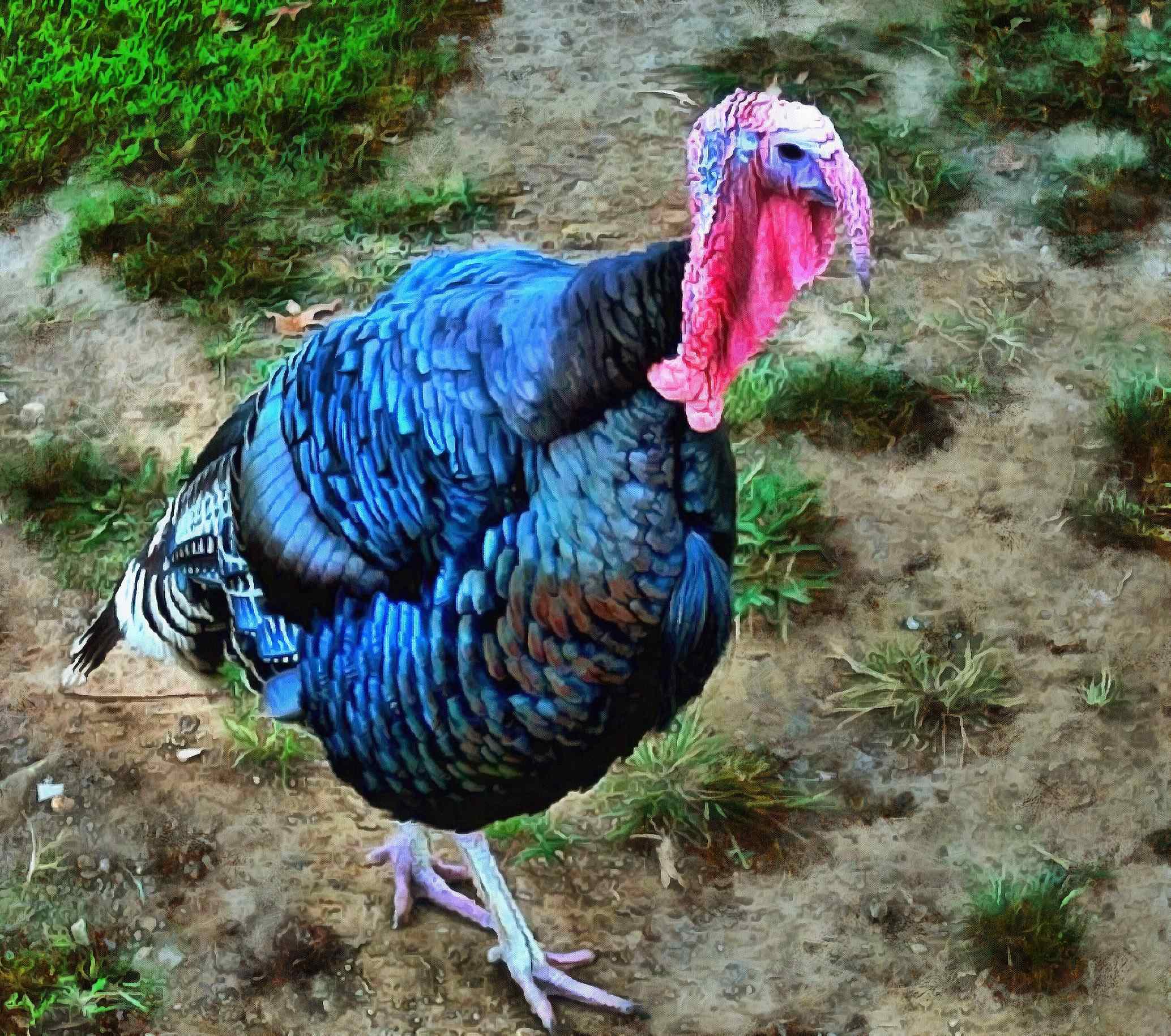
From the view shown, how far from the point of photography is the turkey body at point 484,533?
228 centimetres

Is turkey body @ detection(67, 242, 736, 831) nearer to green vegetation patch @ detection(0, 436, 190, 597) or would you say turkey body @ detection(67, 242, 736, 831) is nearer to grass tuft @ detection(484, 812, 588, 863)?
grass tuft @ detection(484, 812, 588, 863)

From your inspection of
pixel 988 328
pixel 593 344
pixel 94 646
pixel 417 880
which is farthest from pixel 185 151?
pixel 593 344

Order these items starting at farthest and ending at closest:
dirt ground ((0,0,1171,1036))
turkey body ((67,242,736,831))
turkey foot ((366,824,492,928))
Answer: turkey foot ((366,824,492,928)), dirt ground ((0,0,1171,1036)), turkey body ((67,242,736,831))

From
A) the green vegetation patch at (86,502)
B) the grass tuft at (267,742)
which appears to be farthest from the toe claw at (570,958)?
the green vegetation patch at (86,502)

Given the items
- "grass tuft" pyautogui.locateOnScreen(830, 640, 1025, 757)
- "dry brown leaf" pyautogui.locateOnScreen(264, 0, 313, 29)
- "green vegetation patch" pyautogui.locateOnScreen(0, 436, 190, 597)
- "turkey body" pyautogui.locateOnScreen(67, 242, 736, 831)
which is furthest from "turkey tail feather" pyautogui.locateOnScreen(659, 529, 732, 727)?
"dry brown leaf" pyautogui.locateOnScreen(264, 0, 313, 29)

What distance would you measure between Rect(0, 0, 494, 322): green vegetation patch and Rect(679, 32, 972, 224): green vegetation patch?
1062 mm

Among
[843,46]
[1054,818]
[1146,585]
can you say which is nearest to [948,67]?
[843,46]

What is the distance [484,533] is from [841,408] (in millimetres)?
2166

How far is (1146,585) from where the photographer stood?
153 inches

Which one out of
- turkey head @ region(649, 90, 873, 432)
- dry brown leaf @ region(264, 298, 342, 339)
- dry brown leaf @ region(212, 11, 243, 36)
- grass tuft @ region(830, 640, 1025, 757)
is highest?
turkey head @ region(649, 90, 873, 432)

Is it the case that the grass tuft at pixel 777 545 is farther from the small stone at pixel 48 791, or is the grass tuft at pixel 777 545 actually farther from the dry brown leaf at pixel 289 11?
the dry brown leaf at pixel 289 11

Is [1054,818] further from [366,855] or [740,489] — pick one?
[366,855]

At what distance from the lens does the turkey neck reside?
219 centimetres

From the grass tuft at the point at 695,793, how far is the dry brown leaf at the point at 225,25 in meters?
3.42
